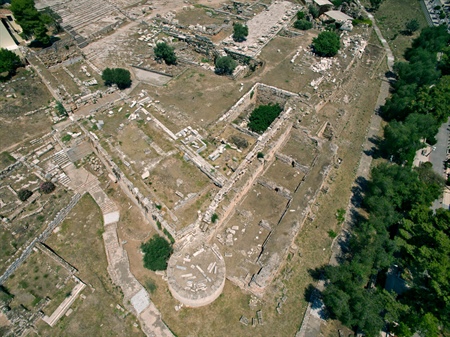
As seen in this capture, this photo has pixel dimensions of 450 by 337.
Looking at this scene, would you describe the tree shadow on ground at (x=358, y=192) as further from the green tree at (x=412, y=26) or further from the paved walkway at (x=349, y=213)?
the green tree at (x=412, y=26)

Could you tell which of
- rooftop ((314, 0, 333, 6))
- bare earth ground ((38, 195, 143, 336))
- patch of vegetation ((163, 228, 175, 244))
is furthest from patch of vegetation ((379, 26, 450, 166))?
bare earth ground ((38, 195, 143, 336))

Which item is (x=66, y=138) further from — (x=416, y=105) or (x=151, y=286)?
(x=416, y=105)

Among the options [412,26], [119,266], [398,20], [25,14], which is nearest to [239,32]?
[25,14]

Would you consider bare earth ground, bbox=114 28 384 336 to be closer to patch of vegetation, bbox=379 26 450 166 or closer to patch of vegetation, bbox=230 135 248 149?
patch of vegetation, bbox=379 26 450 166

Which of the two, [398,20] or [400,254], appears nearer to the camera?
[400,254]

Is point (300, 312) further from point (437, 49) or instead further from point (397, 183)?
point (437, 49)
